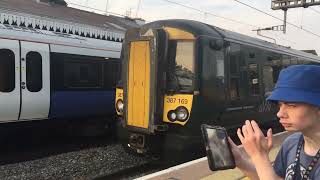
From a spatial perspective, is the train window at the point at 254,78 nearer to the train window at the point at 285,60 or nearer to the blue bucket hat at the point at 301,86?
the train window at the point at 285,60

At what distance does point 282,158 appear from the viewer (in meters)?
2.45

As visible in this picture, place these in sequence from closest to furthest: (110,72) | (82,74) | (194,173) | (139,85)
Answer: (194,173) → (139,85) → (82,74) → (110,72)

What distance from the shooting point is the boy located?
7.13 feet

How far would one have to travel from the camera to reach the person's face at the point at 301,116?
220 cm

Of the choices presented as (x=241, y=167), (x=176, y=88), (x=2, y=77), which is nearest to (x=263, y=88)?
(x=176, y=88)

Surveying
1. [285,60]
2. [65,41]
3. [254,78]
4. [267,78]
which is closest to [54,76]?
[65,41]

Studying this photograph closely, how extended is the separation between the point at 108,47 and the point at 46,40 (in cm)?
225

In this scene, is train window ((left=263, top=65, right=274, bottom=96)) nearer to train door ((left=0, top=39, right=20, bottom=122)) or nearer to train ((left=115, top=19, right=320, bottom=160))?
train ((left=115, top=19, right=320, bottom=160))

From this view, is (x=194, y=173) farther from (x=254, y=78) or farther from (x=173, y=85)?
(x=254, y=78)

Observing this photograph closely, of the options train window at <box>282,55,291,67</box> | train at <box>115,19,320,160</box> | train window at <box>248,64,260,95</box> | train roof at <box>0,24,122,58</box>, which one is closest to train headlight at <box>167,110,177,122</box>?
train at <box>115,19,320,160</box>

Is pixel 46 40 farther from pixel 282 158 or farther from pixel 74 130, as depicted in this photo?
pixel 282 158

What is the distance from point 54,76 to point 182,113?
161 inches

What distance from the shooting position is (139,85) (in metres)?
8.85

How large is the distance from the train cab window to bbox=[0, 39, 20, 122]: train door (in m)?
3.53
